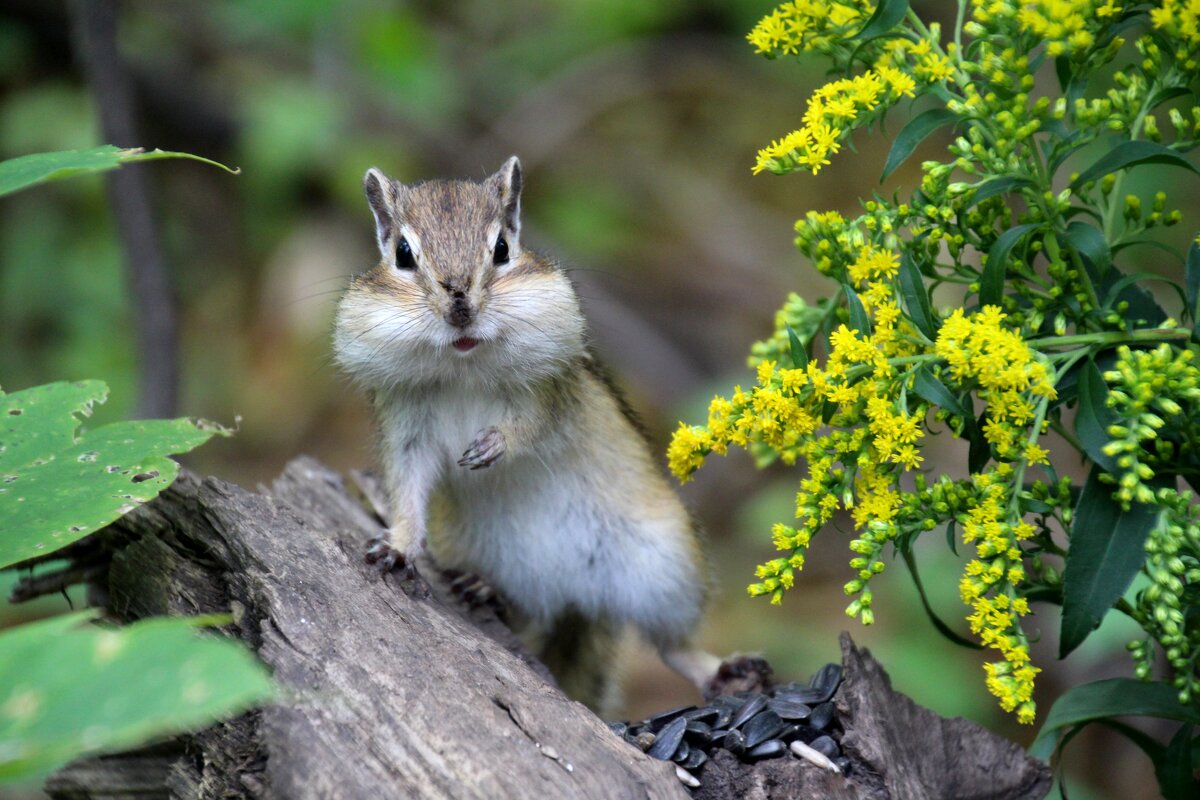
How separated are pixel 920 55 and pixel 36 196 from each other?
20.3ft

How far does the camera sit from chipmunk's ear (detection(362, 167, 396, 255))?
3379mm

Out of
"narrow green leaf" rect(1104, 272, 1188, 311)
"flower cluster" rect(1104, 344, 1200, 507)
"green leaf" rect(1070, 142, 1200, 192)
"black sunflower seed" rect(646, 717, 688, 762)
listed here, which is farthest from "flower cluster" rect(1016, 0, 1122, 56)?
"black sunflower seed" rect(646, 717, 688, 762)

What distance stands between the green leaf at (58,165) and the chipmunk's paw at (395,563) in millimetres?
1271

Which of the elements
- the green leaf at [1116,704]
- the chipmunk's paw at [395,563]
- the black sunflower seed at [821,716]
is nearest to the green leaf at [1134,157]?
the green leaf at [1116,704]

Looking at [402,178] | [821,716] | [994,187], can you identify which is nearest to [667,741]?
[821,716]

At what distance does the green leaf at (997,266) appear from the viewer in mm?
2201

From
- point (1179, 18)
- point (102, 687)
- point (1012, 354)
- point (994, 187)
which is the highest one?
point (1179, 18)

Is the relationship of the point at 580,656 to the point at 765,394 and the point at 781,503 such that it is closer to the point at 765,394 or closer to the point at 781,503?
the point at 765,394

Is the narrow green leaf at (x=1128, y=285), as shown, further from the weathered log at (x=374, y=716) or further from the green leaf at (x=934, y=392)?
the weathered log at (x=374, y=716)

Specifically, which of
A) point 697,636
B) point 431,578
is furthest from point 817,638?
point 431,578

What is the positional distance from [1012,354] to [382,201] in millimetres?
1884

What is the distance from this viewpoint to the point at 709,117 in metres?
8.21

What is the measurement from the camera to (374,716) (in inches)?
90.2

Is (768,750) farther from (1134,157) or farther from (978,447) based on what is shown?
(1134,157)
